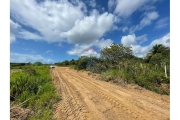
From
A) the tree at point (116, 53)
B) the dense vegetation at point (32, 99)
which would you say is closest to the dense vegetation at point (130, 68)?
the tree at point (116, 53)

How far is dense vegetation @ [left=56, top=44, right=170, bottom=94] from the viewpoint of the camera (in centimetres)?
604

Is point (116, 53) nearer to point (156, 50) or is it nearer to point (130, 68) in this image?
point (130, 68)

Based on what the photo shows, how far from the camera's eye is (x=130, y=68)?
8633 mm

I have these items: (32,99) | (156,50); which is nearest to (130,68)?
(32,99)

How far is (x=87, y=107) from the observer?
10.1ft

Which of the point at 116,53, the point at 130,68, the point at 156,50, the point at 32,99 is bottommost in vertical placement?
the point at 32,99

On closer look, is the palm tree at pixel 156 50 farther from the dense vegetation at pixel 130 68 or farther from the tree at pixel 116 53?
the tree at pixel 116 53

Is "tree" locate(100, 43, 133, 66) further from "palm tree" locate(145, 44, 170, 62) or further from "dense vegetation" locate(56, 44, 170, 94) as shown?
"palm tree" locate(145, 44, 170, 62)

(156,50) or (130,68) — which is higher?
(156,50)

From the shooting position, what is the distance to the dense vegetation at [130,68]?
6.04 metres
